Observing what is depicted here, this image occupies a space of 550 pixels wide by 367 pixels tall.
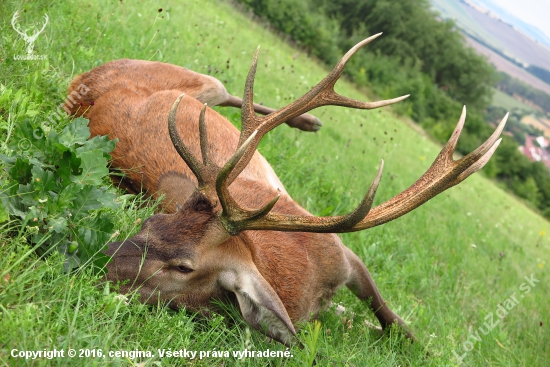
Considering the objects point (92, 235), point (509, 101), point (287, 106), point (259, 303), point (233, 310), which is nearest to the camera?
point (92, 235)

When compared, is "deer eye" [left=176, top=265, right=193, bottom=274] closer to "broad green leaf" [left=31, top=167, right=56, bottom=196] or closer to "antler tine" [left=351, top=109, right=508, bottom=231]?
"broad green leaf" [left=31, top=167, right=56, bottom=196]

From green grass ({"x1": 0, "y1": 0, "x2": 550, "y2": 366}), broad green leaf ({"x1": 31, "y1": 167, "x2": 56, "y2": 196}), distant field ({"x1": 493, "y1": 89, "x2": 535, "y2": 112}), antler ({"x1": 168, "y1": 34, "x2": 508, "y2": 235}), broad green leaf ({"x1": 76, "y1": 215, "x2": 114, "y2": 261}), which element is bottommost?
distant field ({"x1": 493, "y1": 89, "x2": 535, "y2": 112})

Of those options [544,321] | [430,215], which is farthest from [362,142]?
[544,321]

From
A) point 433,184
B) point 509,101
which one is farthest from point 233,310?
point 509,101

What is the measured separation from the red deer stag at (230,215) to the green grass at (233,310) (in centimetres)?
18

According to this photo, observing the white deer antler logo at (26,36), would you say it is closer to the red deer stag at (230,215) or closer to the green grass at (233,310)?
the green grass at (233,310)

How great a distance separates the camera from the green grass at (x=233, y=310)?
2592 mm

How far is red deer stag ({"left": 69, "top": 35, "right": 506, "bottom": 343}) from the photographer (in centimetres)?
326

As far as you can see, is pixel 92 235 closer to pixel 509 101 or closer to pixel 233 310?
pixel 233 310

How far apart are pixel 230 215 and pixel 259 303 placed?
52cm

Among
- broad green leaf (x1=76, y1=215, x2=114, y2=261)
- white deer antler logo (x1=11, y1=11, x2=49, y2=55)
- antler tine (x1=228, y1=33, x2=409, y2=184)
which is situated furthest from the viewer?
white deer antler logo (x1=11, y1=11, x2=49, y2=55)

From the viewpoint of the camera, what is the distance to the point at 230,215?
131 inches

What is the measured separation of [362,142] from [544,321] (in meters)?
7.11

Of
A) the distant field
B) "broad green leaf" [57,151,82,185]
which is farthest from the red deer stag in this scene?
the distant field
